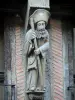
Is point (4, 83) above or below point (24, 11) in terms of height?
below

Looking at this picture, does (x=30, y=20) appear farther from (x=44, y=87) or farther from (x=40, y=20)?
(x=44, y=87)

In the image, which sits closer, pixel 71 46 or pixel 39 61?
pixel 39 61

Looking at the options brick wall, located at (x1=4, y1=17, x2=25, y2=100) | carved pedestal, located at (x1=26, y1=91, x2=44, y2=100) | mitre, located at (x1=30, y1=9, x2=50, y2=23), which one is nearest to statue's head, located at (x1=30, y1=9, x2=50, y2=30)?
mitre, located at (x1=30, y1=9, x2=50, y2=23)

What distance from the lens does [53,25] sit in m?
8.04

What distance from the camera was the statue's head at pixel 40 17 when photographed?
7.51 meters

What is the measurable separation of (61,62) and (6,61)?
643 millimetres

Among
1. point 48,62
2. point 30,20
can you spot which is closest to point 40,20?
point 30,20

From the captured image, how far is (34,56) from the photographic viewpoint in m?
7.50

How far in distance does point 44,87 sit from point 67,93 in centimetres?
51

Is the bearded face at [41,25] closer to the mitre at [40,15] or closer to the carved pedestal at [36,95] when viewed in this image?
the mitre at [40,15]

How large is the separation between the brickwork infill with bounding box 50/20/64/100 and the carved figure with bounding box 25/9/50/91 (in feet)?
1.44

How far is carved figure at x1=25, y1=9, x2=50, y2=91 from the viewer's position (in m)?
7.45

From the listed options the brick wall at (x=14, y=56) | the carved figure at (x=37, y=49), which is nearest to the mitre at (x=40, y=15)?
the carved figure at (x=37, y=49)

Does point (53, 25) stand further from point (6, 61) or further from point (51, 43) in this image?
point (6, 61)
